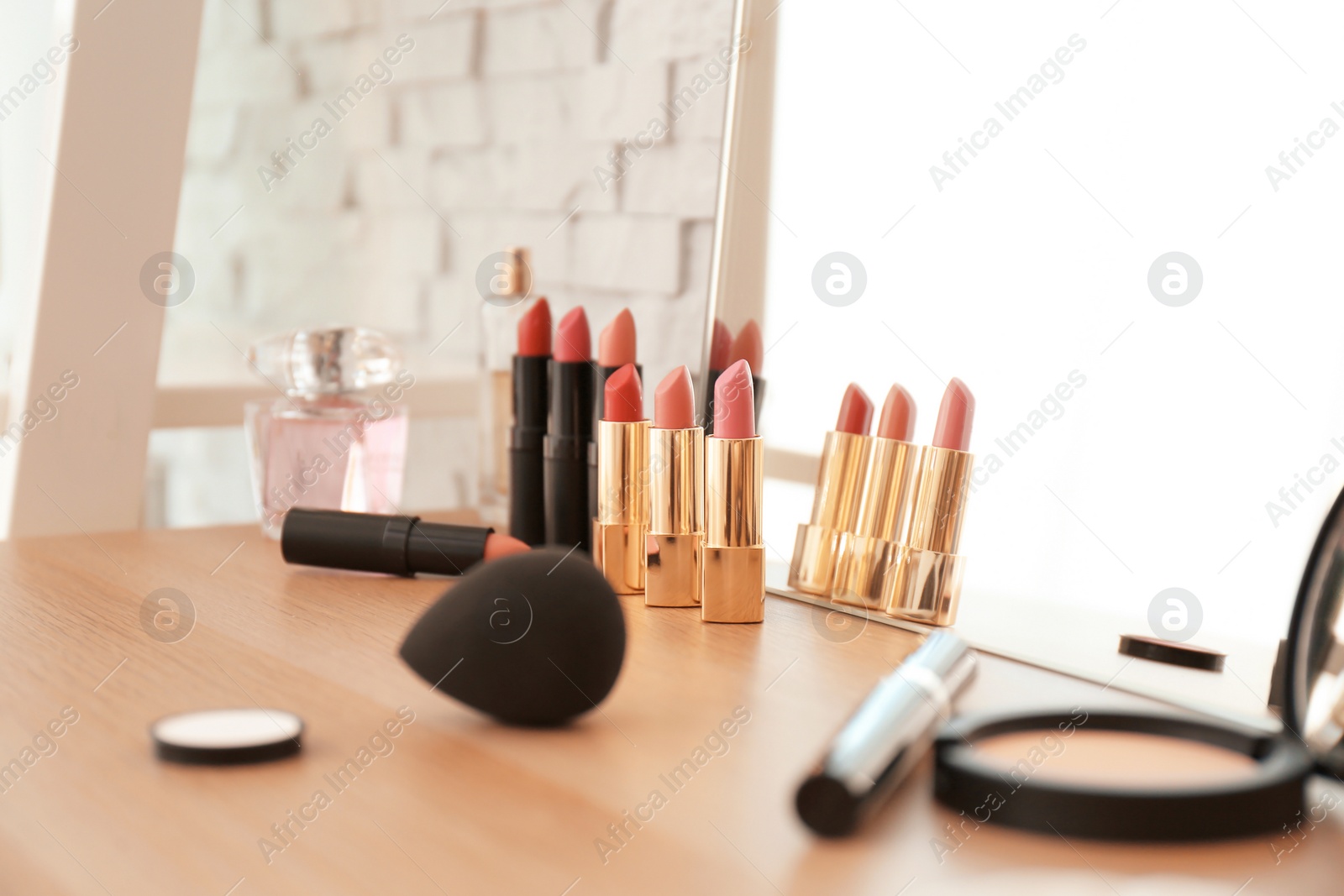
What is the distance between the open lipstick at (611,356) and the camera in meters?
0.75

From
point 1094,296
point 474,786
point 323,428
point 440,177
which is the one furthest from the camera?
point 440,177

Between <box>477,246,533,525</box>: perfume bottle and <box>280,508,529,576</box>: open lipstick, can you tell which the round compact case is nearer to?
<box>280,508,529,576</box>: open lipstick

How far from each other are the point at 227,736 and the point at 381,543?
11.6 inches

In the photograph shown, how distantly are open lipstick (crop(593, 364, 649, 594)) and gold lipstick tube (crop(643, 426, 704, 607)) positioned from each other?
2 centimetres

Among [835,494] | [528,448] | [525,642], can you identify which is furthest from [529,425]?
[525,642]

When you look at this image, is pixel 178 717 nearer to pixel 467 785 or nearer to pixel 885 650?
pixel 467 785

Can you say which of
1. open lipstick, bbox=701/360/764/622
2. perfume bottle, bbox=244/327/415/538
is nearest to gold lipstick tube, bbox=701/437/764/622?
open lipstick, bbox=701/360/764/622

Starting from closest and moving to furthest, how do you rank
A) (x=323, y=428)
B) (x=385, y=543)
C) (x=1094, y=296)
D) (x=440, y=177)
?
1. (x=1094, y=296)
2. (x=385, y=543)
3. (x=323, y=428)
4. (x=440, y=177)

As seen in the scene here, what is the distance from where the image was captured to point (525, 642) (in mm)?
480

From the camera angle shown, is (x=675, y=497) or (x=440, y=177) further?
(x=440, y=177)

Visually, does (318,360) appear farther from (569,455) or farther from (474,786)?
(474,786)

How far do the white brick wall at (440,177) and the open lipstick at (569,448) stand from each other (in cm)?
32

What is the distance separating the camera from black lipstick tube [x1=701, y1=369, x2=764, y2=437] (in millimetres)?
784

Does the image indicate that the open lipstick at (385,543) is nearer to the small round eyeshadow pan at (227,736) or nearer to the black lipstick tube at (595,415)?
the black lipstick tube at (595,415)
